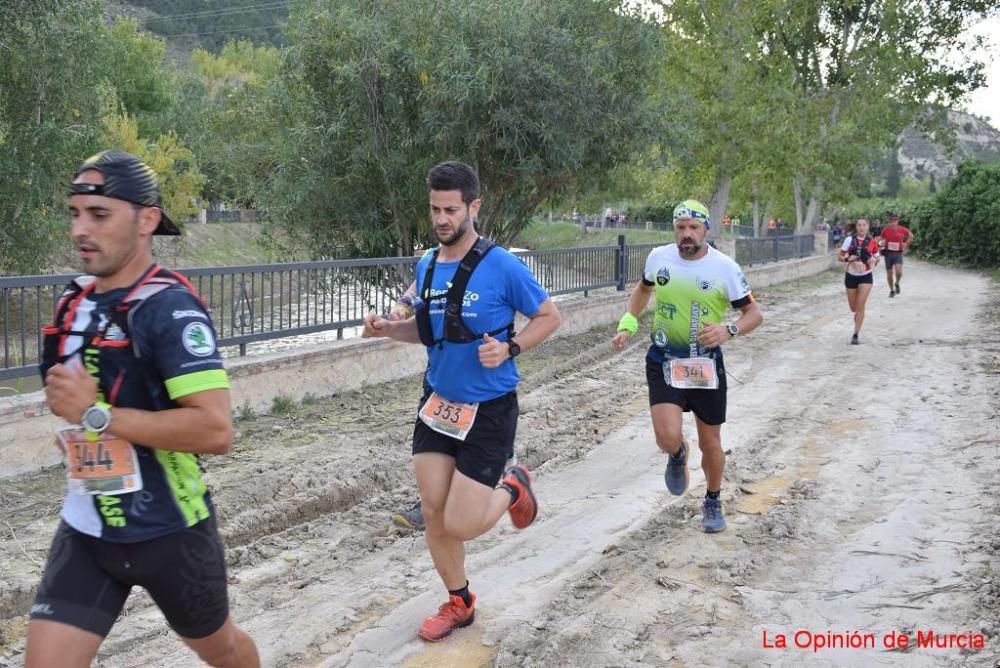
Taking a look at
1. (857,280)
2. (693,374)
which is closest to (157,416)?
(693,374)

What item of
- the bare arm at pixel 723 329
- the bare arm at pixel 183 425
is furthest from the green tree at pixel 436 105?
the bare arm at pixel 183 425

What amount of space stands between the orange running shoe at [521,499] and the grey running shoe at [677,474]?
6.21ft

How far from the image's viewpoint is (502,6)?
1463 cm

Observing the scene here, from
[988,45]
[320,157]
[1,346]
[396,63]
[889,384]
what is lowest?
[889,384]

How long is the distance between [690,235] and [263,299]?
5392mm

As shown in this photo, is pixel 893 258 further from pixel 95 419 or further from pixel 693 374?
pixel 95 419

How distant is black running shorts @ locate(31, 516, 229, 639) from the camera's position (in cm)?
279

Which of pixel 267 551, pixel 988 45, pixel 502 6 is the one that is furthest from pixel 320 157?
pixel 988 45

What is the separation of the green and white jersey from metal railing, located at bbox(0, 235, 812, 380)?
3.67 m

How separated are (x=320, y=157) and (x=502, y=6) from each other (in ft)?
12.0

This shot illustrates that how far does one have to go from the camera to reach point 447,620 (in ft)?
15.5

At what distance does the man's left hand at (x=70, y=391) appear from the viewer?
8.52 ft

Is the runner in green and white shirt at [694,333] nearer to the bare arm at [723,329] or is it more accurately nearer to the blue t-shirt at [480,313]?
the bare arm at [723,329]

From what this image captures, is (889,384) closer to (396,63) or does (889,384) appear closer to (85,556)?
(396,63)
